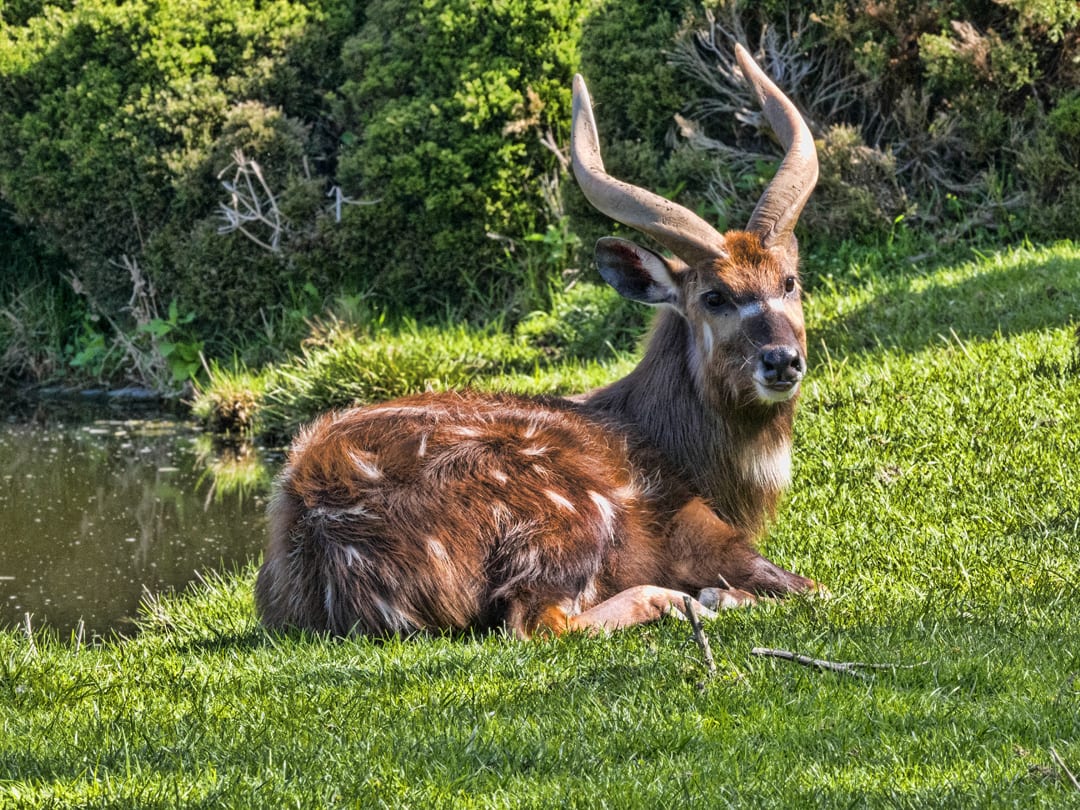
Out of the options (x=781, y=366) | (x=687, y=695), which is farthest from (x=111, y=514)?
(x=687, y=695)

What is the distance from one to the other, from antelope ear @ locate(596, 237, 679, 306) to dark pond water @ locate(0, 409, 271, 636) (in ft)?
10.2

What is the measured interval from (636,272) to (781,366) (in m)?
0.94

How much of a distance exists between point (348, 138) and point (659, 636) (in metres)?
11.0

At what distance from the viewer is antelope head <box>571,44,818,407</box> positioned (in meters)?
6.08

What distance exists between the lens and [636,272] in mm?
6543

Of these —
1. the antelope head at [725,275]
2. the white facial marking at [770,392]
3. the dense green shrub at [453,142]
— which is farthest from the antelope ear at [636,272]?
the dense green shrub at [453,142]

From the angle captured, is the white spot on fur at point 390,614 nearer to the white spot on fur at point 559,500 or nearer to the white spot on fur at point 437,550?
the white spot on fur at point 437,550

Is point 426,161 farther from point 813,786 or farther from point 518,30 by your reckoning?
point 813,786

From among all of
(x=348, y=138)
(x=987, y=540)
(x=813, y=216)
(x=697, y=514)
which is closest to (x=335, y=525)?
(x=697, y=514)

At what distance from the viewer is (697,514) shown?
6.21 meters

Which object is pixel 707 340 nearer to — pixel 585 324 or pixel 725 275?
pixel 725 275

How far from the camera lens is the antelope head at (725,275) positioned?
608cm

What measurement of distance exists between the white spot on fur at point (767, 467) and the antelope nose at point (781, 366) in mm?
541

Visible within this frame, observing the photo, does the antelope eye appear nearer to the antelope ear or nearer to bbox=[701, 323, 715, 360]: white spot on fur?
bbox=[701, 323, 715, 360]: white spot on fur
